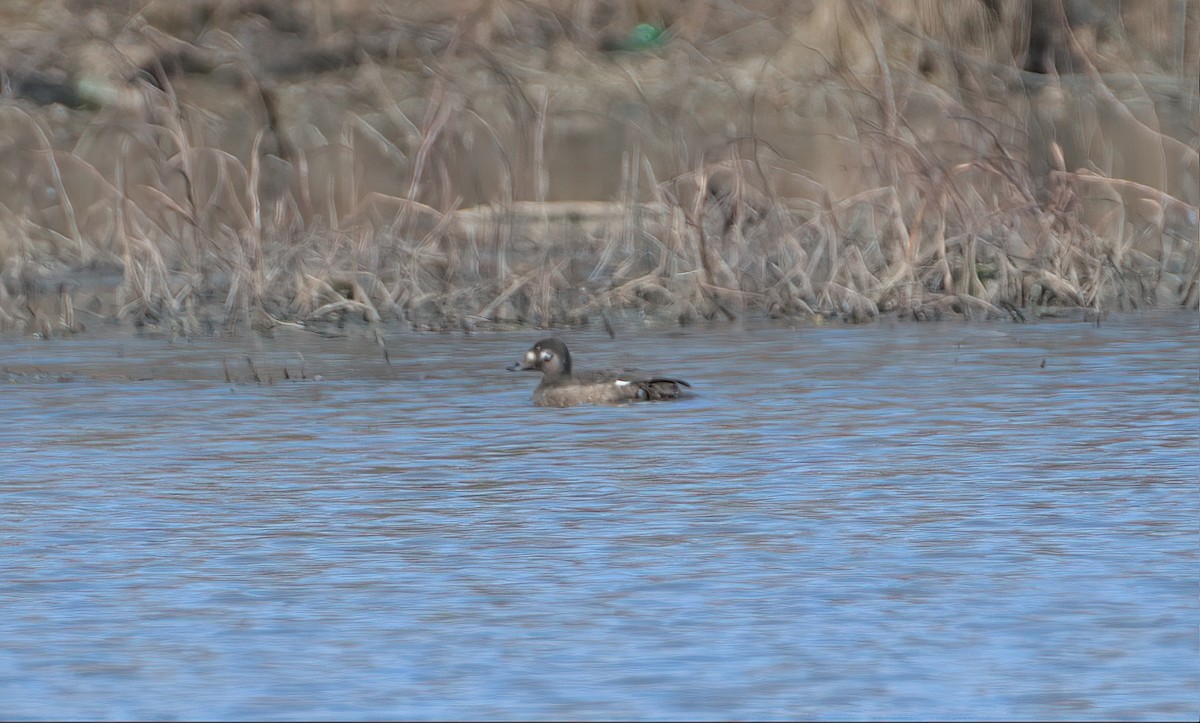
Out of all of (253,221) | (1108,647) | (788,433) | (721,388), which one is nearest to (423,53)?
(253,221)

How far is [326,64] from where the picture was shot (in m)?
24.9

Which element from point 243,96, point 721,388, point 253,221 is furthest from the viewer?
point 243,96

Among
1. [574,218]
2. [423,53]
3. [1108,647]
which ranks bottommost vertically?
[1108,647]

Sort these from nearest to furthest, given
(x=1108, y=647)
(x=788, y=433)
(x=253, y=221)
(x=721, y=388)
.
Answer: (x=1108, y=647)
(x=788, y=433)
(x=721, y=388)
(x=253, y=221)

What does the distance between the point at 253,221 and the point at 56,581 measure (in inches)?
312

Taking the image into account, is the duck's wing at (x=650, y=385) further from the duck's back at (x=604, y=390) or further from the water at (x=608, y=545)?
the water at (x=608, y=545)

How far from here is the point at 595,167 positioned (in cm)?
2327

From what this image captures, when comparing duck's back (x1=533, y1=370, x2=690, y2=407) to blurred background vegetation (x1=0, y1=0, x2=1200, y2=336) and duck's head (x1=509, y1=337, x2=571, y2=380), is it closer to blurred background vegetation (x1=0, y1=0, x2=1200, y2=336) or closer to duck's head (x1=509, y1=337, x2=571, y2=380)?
duck's head (x1=509, y1=337, x2=571, y2=380)

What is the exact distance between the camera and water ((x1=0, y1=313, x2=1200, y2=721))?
5.86 meters

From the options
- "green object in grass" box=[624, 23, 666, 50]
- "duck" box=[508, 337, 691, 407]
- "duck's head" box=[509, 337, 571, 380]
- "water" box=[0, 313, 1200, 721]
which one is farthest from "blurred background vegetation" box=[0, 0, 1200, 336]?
"duck" box=[508, 337, 691, 407]

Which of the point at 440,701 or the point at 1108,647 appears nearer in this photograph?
the point at 440,701

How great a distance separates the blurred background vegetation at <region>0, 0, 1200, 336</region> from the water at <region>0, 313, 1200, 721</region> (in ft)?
7.84

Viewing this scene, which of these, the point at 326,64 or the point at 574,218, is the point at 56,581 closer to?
the point at 574,218

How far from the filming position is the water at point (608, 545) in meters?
5.86
